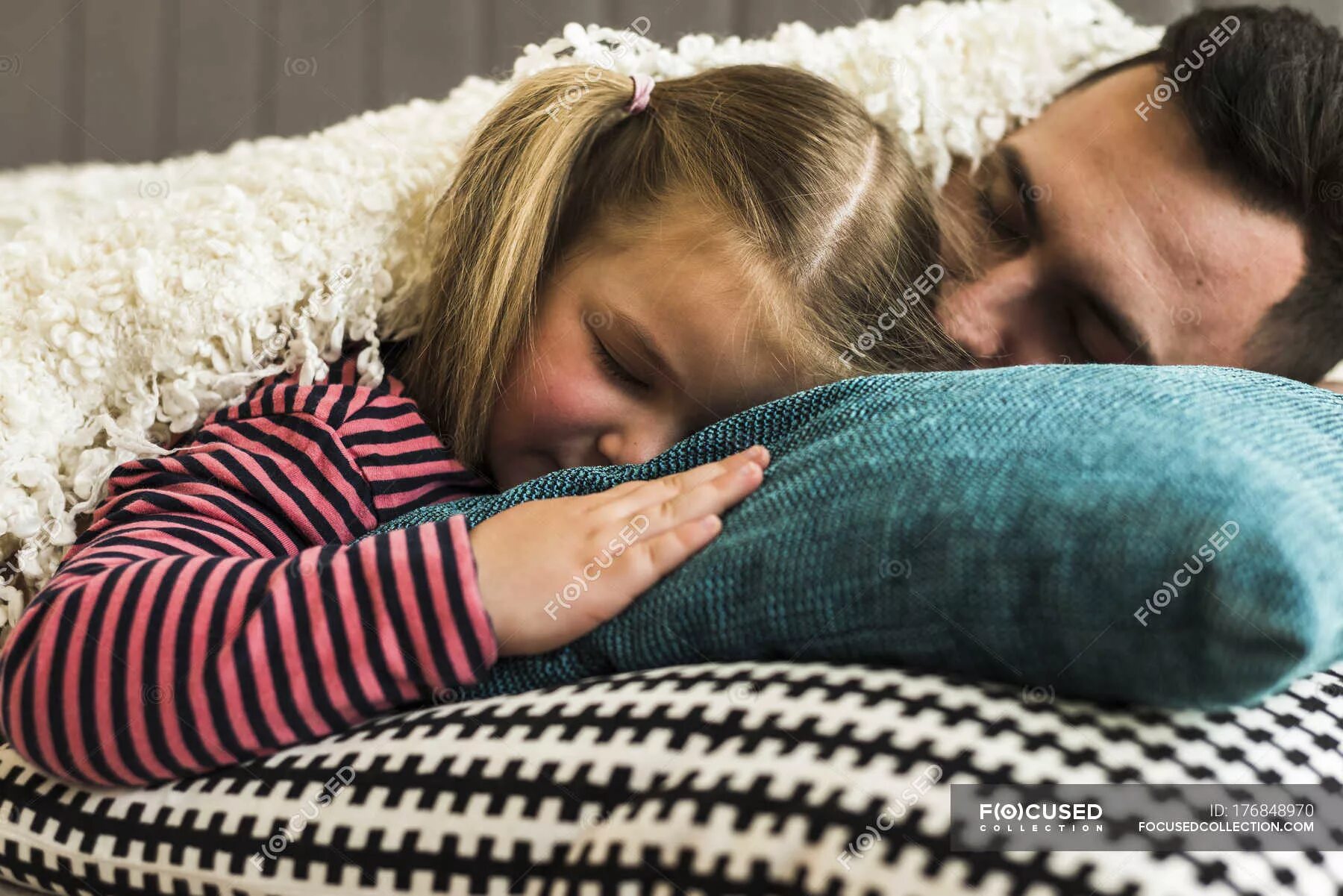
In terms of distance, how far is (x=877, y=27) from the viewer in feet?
3.49

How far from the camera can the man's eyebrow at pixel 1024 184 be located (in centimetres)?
93

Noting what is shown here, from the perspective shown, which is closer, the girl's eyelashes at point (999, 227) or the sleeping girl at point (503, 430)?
the sleeping girl at point (503, 430)

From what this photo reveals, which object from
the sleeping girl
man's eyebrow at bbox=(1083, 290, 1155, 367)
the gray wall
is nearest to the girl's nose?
the sleeping girl

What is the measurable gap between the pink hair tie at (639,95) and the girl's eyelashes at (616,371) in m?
0.27

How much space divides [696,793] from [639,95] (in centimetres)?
70

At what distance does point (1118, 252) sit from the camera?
881 millimetres

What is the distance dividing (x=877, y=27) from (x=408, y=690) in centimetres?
86
